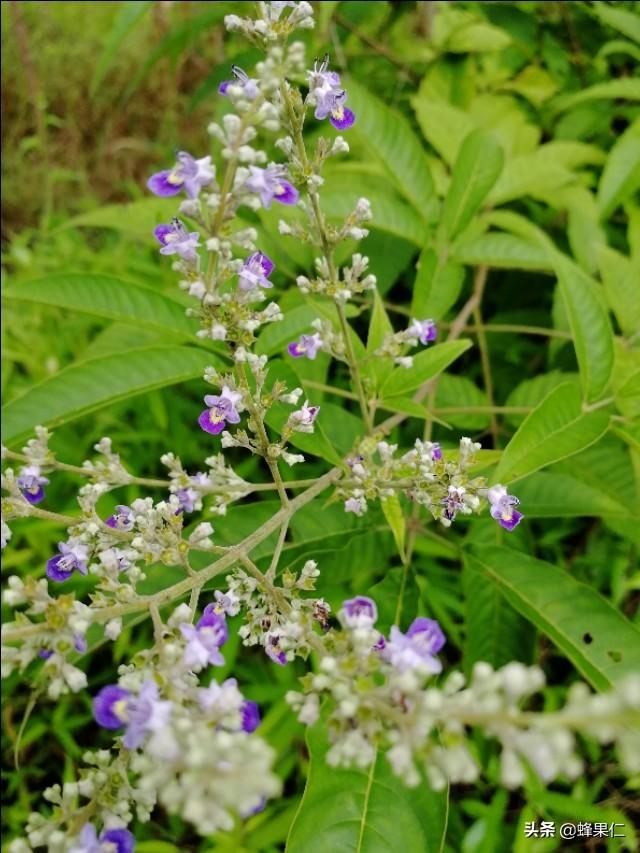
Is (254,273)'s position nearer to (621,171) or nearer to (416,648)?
(416,648)

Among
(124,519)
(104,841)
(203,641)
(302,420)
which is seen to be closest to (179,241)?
(302,420)

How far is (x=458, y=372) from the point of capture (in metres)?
3.93

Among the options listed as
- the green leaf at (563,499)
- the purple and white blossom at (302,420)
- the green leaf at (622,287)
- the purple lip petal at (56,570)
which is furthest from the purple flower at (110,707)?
the green leaf at (622,287)

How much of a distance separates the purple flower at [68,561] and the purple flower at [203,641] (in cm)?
38

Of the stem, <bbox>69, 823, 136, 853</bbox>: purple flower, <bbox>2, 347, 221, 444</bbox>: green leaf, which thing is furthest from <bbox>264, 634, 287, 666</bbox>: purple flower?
<bbox>2, 347, 221, 444</bbox>: green leaf

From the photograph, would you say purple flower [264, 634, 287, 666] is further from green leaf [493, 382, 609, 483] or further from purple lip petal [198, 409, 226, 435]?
green leaf [493, 382, 609, 483]

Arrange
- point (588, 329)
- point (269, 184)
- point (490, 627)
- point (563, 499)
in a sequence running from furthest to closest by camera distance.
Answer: point (490, 627)
point (563, 499)
point (588, 329)
point (269, 184)

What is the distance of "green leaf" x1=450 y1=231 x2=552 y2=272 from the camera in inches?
113

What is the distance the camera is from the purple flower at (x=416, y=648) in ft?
4.06

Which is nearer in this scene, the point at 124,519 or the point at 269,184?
the point at 269,184

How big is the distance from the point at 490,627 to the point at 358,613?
55.7 inches

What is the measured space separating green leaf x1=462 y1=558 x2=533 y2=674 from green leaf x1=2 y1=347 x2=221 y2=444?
49.6 inches

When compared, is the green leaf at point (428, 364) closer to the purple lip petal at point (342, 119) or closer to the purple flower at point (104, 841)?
the purple lip petal at point (342, 119)

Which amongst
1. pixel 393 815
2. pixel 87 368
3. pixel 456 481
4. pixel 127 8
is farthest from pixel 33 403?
pixel 127 8
